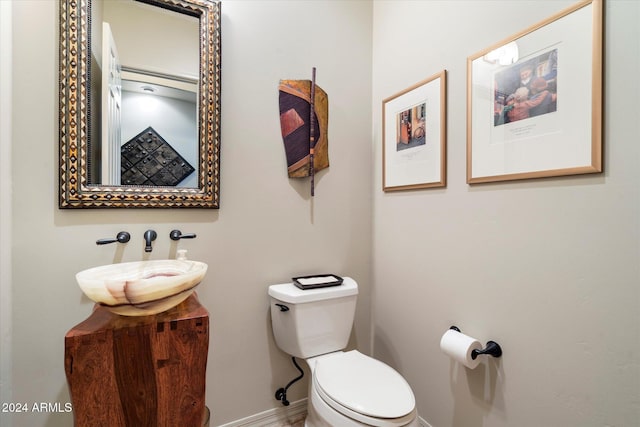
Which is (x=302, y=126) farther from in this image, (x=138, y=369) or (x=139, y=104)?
(x=138, y=369)

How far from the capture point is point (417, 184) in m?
1.50

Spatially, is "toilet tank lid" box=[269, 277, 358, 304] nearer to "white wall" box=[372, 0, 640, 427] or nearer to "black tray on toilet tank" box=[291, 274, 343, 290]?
"black tray on toilet tank" box=[291, 274, 343, 290]

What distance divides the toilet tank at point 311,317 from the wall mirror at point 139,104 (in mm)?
582

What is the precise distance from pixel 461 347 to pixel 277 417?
3.51 feet

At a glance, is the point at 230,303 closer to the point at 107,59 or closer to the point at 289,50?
the point at 107,59

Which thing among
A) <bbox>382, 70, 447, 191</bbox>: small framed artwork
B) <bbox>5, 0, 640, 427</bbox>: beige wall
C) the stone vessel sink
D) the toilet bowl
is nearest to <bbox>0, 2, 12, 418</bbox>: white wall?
<bbox>5, 0, 640, 427</bbox>: beige wall

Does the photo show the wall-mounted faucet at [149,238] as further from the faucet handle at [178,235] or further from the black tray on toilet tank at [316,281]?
the black tray on toilet tank at [316,281]

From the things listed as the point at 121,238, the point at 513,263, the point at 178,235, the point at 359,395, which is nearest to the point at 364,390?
the point at 359,395

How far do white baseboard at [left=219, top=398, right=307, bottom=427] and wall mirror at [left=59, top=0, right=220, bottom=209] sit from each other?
3.69ft

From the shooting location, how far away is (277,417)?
1579mm

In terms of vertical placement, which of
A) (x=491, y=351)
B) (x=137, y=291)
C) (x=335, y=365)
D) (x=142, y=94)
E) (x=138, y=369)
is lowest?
(x=335, y=365)

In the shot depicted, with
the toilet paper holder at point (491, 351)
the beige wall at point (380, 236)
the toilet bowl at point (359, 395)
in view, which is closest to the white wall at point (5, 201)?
the beige wall at point (380, 236)

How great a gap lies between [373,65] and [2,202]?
1897 millimetres

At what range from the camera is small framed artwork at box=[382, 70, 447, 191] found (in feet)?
4.53
